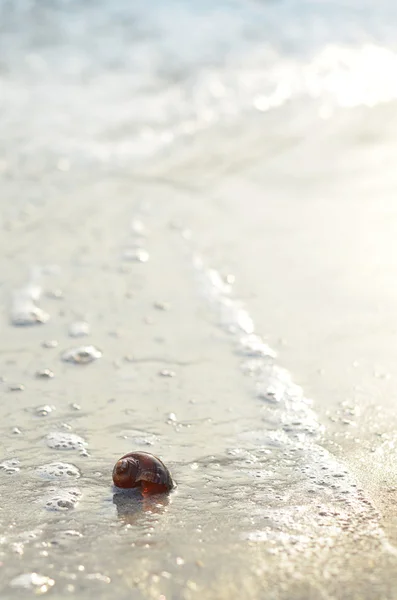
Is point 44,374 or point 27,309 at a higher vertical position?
point 44,374

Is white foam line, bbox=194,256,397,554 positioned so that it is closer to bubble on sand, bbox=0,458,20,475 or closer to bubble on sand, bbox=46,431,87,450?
bubble on sand, bbox=46,431,87,450

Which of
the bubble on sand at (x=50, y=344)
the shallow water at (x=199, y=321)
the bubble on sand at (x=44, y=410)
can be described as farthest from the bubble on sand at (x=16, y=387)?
the bubble on sand at (x=50, y=344)

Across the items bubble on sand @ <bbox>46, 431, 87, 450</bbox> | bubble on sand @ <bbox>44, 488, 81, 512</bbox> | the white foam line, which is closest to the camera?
the white foam line

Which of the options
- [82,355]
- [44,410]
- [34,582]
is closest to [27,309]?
[82,355]

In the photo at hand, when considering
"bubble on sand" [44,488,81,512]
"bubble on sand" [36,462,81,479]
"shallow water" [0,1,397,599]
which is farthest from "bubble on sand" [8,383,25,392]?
"bubble on sand" [44,488,81,512]

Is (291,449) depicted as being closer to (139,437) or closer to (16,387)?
(139,437)

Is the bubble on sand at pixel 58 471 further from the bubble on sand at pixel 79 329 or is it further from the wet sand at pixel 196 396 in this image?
the bubble on sand at pixel 79 329
